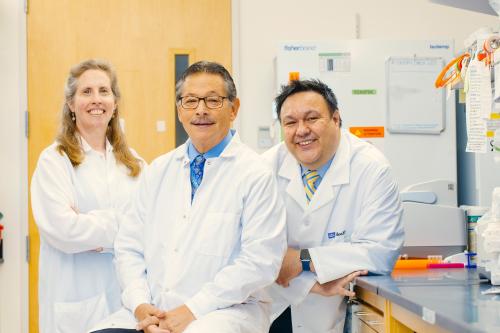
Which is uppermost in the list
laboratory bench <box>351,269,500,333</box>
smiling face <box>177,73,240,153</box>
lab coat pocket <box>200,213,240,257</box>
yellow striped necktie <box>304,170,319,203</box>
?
smiling face <box>177,73,240,153</box>

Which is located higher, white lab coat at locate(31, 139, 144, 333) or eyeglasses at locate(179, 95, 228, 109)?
eyeglasses at locate(179, 95, 228, 109)

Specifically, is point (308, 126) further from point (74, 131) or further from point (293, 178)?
point (74, 131)

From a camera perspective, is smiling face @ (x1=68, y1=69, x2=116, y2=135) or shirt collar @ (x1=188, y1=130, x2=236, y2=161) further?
smiling face @ (x1=68, y1=69, x2=116, y2=135)

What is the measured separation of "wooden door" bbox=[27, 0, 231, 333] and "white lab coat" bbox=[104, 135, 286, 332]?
75.3 inches

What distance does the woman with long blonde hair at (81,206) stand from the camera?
7.22 ft

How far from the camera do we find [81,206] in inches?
90.7

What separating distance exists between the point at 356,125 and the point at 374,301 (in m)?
1.98

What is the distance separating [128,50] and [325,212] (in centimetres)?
221

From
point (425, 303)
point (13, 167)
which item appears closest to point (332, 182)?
point (425, 303)

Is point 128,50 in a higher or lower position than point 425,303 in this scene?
higher

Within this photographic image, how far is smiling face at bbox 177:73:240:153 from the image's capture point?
1.85m

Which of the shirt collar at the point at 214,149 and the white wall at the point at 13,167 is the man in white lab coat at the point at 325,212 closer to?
the shirt collar at the point at 214,149

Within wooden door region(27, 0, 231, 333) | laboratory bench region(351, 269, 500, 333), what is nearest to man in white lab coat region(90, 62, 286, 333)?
laboratory bench region(351, 269, 500, 333)

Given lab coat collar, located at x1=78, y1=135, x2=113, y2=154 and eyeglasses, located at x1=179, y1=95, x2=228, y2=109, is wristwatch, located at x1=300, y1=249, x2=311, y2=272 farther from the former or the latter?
lab coat collar, located at x1=78, y1=135, x2=113, y2=154
